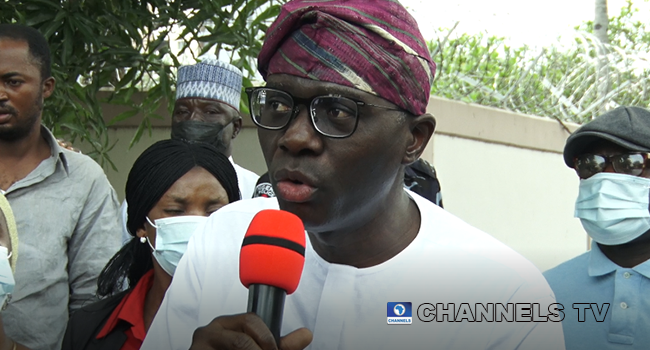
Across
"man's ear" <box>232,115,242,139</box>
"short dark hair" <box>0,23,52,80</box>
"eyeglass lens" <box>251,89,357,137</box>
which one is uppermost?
"short dark hair" <box>0,23,52,80</box>

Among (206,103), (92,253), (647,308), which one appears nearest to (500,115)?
(206,103)

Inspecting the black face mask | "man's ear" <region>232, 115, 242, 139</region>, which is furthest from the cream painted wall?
the black face mask

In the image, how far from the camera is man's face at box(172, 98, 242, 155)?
471 cm

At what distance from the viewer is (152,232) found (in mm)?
3418

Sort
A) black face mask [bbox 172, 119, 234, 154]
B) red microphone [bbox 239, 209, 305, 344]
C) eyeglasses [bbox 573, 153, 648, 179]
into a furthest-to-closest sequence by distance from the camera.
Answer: black face mask [bbox 172, 119, 234, 154]
eyeglasses [bbox 573, 153, 648, 179]
red microphone [bbox 239, 209, 305, 344]

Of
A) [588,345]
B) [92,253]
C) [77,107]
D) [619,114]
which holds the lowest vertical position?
[588,345]

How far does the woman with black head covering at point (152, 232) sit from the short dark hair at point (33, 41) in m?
0.84

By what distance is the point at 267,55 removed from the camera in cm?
217

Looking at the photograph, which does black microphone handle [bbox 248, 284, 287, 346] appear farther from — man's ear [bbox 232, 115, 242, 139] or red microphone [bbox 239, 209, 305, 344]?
man's ear [bbox 232, 115, 242, 139]

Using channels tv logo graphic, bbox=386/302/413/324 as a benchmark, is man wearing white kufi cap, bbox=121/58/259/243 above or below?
above

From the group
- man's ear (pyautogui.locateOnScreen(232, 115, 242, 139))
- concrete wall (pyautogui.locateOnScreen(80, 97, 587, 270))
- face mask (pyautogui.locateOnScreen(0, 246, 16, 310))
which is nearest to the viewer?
face mask (pyautogui.locateOnScreen(0, 246, 16, 310))

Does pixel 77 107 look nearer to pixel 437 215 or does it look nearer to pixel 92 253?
pixel 92 253

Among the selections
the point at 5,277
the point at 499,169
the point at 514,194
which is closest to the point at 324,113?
the point at 5,277

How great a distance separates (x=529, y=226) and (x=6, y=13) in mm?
5223
